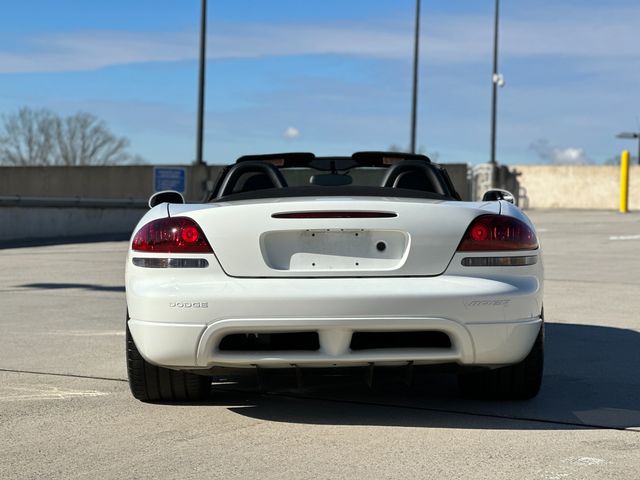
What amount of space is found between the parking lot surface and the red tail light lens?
783mm

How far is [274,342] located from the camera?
5.14m

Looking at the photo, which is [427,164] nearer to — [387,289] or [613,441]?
[387,289]

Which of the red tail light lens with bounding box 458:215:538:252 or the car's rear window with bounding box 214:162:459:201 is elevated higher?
the car's rear window with bounding box 214:162:459:201

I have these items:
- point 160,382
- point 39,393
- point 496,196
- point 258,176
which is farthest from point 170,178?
point 160,382

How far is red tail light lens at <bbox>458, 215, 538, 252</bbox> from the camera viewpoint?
519 cm

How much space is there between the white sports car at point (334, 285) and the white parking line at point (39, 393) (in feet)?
2.70

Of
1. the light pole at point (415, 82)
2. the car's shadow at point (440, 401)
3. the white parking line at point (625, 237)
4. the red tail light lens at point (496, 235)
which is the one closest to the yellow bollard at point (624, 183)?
the light pole at point (415, 82)

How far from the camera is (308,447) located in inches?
187

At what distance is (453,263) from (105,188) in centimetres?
2539

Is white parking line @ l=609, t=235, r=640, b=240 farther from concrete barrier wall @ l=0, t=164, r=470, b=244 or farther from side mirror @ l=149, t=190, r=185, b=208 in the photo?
side mirror @ l=149, t=190, r=185, b=208

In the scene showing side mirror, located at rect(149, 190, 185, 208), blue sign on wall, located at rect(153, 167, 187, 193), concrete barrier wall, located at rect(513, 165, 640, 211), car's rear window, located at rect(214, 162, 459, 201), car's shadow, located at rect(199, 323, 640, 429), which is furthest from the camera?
concrete barrier wall, located at rect(513, 165, 640, 211)

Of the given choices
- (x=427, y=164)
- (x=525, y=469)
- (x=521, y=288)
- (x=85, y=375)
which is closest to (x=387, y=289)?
(x=521, y=288)

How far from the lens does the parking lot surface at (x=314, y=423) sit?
173 inches

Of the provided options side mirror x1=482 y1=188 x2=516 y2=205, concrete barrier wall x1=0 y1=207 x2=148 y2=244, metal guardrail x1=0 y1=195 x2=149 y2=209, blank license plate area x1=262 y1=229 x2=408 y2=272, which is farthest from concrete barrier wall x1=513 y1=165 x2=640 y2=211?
blank license plate area x1=262 y1=229 x2=408 y2=272
